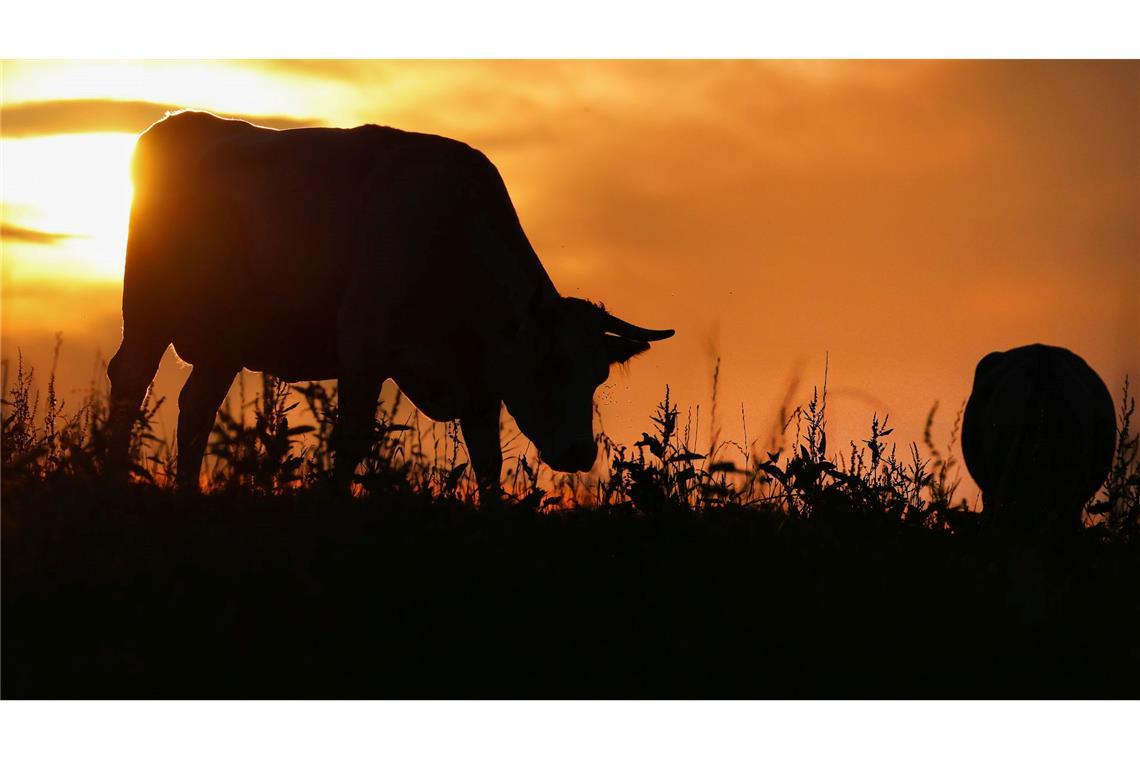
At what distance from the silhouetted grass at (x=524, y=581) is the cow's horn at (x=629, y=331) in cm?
106

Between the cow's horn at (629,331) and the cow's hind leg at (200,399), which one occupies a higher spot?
the cow's horn at (629,331)

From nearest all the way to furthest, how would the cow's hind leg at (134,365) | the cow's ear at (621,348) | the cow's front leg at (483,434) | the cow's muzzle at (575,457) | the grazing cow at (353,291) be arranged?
1. the cow's muzzle at (575,457)
2. the grazing cow at (353,291)
3. the cow's ear at (621,348)
4. the cow's front leg at (483,434)
5. the cow's hind leg at (134,365)

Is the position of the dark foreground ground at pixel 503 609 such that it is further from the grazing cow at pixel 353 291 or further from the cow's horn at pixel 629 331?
the cow's horn at pixel 629 331

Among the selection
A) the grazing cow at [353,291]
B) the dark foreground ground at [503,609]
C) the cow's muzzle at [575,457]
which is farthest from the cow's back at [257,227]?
the dark foreground ground at [503,609]

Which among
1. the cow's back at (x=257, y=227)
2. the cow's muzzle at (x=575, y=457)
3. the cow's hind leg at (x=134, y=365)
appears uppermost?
the cow's back at (x=257, y=227)

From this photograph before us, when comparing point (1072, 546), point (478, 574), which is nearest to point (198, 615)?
point (478, 574)

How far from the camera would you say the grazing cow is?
322 inches

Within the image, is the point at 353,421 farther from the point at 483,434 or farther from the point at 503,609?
the point at 503,609

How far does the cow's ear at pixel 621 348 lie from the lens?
8.52 m

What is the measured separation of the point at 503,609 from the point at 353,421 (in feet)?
10.2

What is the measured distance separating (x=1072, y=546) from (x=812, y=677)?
10.1 ft

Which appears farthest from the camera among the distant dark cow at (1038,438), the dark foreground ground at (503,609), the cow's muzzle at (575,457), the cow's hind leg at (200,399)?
the cow's hind leg at (200,399)

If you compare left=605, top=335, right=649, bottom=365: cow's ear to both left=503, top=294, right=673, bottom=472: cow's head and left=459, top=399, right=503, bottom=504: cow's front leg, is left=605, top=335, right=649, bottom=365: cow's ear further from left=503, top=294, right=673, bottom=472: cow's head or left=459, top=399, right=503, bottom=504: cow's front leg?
left=459, top=399, right=503, bottom=504: cow's front leg

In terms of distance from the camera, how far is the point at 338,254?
9055 millimetres
